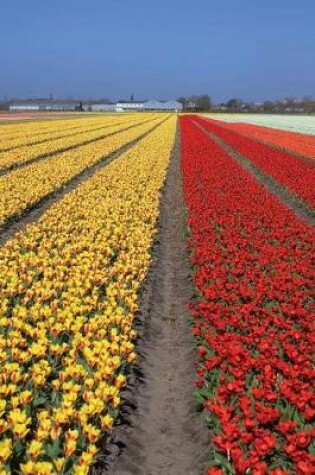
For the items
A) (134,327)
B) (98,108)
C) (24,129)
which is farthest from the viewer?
(98,108)

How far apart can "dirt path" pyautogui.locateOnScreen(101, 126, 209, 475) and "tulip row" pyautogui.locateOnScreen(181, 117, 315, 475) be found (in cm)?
24

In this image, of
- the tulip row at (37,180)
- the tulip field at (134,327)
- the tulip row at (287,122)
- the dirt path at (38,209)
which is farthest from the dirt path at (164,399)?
the tulip row at (287,122)

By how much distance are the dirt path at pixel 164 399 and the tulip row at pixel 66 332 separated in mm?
316

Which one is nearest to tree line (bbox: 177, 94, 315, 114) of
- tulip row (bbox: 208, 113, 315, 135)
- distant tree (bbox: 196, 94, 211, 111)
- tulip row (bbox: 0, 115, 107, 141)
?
distant tree (bbox: 196, 94, 211, 111)

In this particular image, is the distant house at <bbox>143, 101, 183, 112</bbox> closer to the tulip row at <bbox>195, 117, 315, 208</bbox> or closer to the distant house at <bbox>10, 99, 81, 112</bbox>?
the distant house at <bbox>10, 99, 81, 112</bbox>

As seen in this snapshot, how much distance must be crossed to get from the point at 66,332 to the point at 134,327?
1.29m

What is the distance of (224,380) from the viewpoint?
5.64 m

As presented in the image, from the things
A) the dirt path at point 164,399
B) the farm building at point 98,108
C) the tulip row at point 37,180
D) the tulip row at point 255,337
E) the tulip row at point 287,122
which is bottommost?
the farm building at point 98,108

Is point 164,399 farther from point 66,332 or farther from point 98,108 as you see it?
point 98,108

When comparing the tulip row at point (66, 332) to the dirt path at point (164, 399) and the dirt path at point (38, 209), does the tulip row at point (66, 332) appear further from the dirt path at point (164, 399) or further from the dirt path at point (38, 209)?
the dirt path at point (38, 209)

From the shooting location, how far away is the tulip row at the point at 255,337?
462 cm

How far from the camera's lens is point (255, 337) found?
6613mm

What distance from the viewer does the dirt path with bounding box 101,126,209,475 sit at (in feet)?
17.0

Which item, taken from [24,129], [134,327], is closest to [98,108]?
[24,129]
